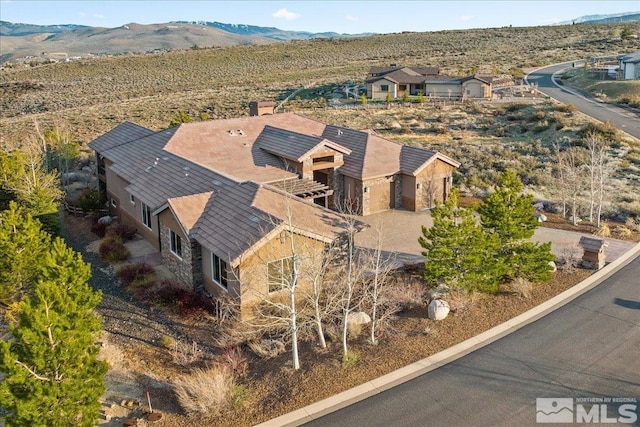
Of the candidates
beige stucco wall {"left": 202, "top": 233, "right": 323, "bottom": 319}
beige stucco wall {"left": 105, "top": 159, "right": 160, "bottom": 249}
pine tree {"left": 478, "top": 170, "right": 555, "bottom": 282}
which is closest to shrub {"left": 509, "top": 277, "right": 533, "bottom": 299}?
pine tree {"left": 478, "top": 170, "right": 555, "bottom": 282}

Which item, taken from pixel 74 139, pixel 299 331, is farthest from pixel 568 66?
pixel 299 331

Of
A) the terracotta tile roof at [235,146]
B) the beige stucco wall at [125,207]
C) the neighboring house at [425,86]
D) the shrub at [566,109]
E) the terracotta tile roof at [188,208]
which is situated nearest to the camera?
the terracotta tile roof at [188,208]

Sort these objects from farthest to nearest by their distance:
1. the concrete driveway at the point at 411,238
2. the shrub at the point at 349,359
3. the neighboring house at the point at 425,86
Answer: the neighboring house at the point at 425,86 → the concrete driveway at the point at 411,238 → the shrub at the point at 349,359

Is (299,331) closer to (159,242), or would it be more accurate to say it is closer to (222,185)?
(222,185)

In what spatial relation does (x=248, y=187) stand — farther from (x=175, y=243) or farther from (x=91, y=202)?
(x=91, y=202)

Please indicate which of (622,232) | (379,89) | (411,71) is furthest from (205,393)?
(411,71)

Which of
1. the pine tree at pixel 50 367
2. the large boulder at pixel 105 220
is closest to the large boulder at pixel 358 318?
the pine tree at pixel 50 367

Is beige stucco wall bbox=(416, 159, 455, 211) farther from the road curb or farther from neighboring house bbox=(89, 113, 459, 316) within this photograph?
the road curb

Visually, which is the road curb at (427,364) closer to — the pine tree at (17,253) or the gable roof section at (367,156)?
the pine tree at (17,253)
